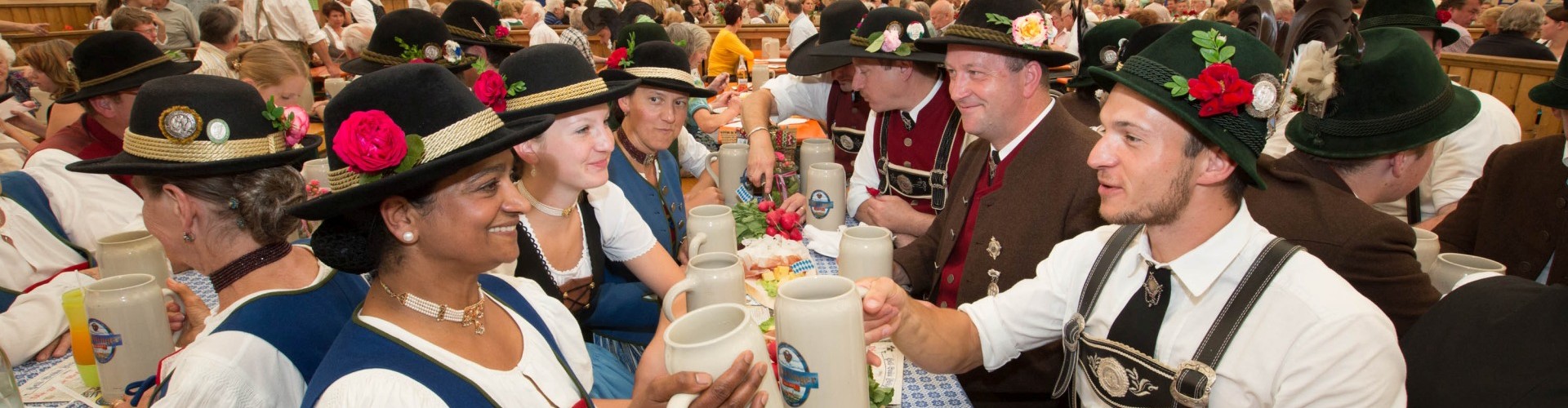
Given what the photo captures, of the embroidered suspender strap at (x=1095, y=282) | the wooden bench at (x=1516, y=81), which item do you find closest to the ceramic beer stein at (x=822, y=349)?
the embroidered suspender strap at (x=1095, y=282)

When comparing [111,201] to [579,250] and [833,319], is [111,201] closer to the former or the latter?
[579,250]

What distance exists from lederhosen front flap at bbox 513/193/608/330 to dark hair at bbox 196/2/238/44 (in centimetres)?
574

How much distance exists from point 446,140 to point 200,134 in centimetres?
83

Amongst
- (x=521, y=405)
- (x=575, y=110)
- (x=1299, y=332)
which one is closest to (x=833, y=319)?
(x=521, y=405)

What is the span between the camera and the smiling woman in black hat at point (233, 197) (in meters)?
1.67

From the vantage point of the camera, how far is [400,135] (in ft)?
4.16

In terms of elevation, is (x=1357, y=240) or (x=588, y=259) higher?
(x=1357, y=240)

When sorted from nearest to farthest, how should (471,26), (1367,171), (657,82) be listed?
(1367,171)
(657,82)
(471,26)

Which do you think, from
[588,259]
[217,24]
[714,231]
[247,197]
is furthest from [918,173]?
[217,24]

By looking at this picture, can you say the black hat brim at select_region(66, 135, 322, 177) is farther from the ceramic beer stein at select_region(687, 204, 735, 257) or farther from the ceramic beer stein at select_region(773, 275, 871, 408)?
the ceramic beer stein at select_region(773, 275, 871, 408)

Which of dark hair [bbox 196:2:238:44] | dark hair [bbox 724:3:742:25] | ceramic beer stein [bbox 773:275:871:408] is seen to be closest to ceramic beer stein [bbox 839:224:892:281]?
ceramic beer stein [bbox 773:275:871:408]

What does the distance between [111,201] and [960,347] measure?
3.20 m

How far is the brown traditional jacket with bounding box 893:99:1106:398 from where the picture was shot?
2258 millimetres

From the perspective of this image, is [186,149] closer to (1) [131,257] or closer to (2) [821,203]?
(1) [131,257]
